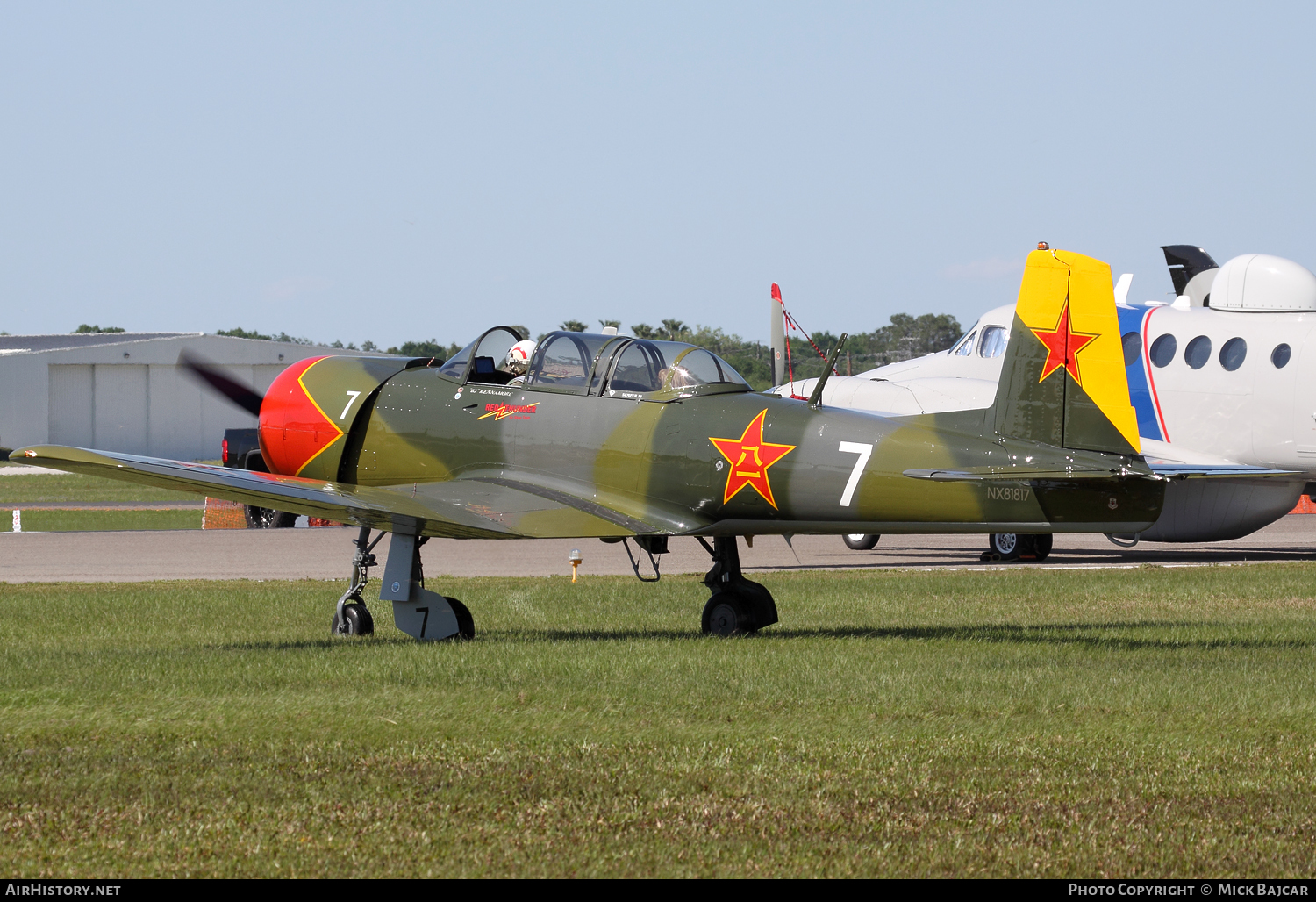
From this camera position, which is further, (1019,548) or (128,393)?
(128,393)

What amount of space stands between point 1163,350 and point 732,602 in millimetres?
10770

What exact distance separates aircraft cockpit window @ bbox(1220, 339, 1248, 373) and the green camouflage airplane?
1023 cm

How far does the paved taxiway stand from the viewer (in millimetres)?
22297

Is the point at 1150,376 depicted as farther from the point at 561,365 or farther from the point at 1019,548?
the point at 561,365

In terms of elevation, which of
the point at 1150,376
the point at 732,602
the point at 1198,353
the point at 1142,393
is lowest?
the point at 732,602

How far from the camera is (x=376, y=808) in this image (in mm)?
6320

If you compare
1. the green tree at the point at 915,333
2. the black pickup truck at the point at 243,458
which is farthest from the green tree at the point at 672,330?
the green tree at the point at 915,333

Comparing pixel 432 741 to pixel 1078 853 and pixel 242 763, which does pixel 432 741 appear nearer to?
pixel 242 763

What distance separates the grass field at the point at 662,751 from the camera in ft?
18.8

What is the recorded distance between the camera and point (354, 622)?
1298cm

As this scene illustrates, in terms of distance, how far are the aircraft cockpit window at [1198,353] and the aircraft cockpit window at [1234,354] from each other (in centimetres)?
22

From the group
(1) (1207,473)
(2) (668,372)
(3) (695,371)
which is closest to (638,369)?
(2) (668,372)

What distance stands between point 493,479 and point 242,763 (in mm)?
6172
